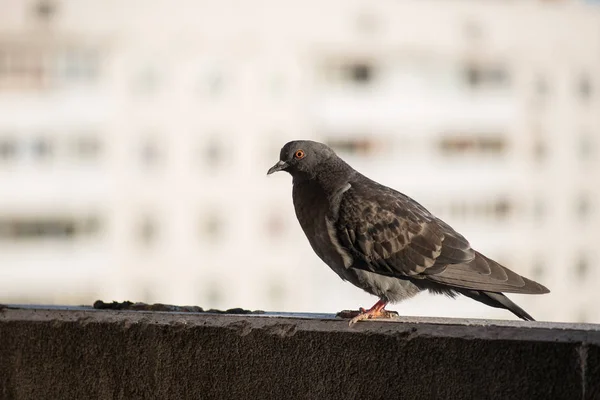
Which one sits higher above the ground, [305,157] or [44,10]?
[44,10]

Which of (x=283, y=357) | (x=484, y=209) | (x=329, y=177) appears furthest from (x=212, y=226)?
(x=283, y=357)

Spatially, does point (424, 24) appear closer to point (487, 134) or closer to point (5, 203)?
point (487, 134)

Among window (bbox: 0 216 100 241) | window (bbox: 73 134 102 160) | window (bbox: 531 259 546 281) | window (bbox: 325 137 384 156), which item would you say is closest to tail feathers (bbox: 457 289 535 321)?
window (bbox: 73 134 102 160)

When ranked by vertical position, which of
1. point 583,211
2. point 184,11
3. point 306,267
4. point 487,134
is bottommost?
point 306,267

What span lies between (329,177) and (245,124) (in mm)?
60124

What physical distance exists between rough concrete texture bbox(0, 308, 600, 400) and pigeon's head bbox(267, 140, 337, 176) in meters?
2.08

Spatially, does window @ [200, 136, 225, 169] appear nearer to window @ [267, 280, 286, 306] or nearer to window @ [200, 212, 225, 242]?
window @ [200, 212, 225, 242]

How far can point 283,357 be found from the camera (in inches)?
185

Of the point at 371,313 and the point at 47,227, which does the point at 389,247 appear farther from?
the point at 47,227

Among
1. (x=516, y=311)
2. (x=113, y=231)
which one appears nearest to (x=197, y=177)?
(x=113, y=231)

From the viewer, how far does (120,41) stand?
62656mm

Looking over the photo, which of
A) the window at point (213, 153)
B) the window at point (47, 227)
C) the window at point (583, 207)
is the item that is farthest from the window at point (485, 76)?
the window at point (47, 227)

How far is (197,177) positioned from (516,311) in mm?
61571

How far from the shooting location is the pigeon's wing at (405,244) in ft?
19.7
